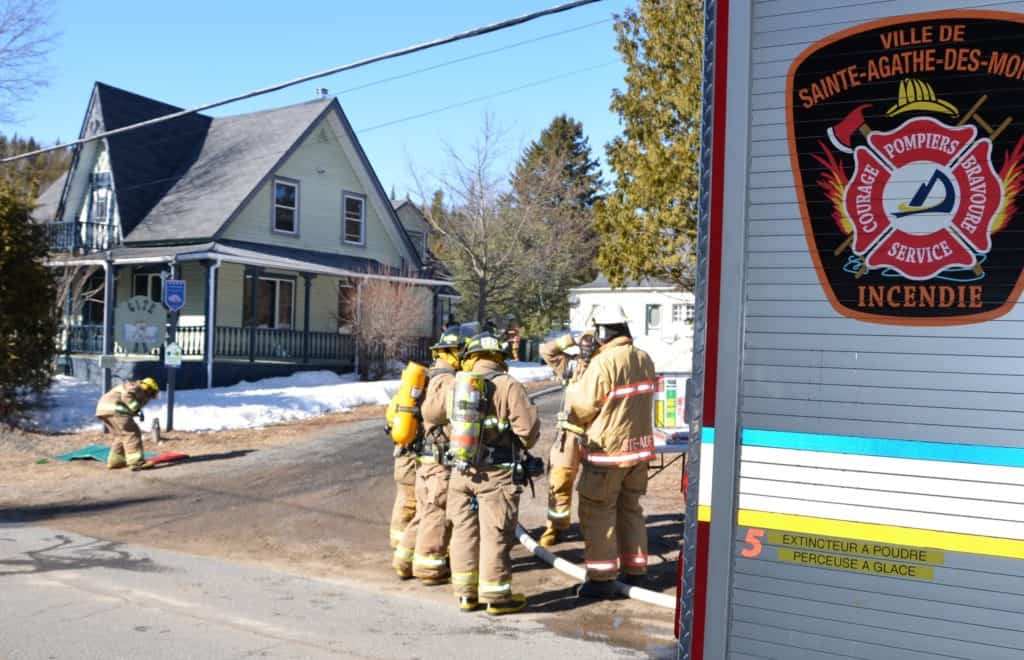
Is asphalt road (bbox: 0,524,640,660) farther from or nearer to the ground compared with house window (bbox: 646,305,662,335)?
nearer to the ground

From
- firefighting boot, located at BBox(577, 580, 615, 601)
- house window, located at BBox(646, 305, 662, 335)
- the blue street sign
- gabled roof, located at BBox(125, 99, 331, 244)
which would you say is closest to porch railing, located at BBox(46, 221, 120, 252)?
gabled roof, located at BBox(125, 99, 331, 244)

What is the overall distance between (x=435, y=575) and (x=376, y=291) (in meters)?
18.7

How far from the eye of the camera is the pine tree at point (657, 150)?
10.2m

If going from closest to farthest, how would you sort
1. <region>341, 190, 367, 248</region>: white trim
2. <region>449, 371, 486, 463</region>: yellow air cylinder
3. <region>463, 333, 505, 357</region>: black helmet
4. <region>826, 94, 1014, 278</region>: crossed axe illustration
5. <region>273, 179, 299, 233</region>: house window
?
<region>826, 94, 1014, 278</region>: crossed axe illustration → <region>449, 371, 486, 463</region>: yellow air cylinder → <region>463, 333, 505, 357</region>: black helmet → <region>273, 179, 299, 233</region>: house window → <region>341, 190, 367, 248</region>: white trim

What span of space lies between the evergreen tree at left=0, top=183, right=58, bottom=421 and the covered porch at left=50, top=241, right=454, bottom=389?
4.00 metres

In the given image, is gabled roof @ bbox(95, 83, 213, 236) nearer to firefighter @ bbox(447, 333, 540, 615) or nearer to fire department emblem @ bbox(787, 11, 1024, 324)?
firefighter @ bbox(447, 333, 540, 615)

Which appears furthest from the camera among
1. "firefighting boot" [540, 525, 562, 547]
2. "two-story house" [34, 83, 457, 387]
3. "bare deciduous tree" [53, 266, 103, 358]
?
"two-story house" [34, 83, 457, 387]

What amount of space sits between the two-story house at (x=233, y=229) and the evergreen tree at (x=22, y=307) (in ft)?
19.3

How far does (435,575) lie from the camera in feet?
24.1

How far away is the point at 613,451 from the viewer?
274 inches

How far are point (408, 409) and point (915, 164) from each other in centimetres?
548

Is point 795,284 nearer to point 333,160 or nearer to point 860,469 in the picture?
point 860,469

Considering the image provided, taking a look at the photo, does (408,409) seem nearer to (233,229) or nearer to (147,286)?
(233,229)

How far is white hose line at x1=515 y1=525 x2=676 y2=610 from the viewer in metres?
6.70
